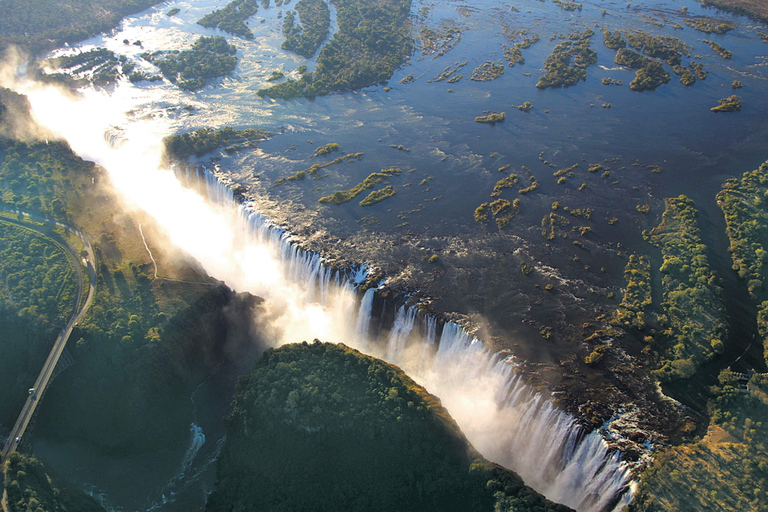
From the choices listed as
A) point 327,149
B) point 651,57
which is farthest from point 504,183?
point 651,57

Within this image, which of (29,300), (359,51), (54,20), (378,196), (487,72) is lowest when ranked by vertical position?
Answer: (29,300)

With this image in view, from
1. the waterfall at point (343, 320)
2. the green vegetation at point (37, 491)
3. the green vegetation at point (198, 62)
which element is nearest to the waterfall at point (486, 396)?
the waterfall at point (343, 320)

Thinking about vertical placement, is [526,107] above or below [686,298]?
above

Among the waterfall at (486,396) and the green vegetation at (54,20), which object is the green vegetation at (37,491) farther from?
the green vegetation at (54,20)

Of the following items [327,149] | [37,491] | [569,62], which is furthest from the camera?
[569,62]

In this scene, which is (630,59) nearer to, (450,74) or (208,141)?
(450,74)

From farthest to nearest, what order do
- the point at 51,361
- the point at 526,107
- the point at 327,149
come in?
the point at 526,107, the point at 327,149, the point at 51,361

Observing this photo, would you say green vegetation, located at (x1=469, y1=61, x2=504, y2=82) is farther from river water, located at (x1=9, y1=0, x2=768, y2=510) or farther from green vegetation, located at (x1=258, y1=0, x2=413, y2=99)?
green vegetation, located at (x1=258, y1=0, x2=413, y2=99)
